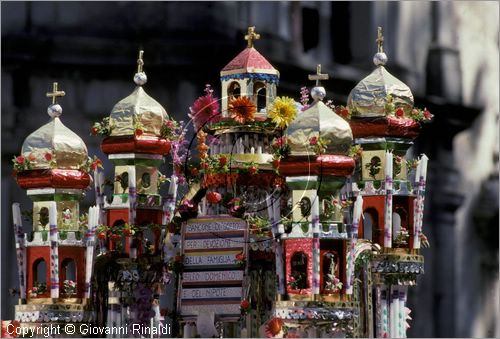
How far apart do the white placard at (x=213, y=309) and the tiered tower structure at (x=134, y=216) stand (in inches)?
52.1

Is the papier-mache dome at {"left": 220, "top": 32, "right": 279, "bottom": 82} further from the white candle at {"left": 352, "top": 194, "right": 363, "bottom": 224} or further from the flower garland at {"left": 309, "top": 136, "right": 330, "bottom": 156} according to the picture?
the white candle at {"left": 352, "top": 194, "right": 363, "bottom": 224}

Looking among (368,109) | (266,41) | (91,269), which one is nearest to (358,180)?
(368,109)

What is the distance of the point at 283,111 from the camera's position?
43.5 metres

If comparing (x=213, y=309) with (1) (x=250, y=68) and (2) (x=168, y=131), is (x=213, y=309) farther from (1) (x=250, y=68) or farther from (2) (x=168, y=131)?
(1) (x=250, y=68)

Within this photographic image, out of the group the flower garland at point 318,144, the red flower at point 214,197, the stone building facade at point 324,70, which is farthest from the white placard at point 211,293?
the stone building facade at point 324,70

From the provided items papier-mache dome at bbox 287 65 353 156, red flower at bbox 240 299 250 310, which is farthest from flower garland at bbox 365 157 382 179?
red flower at bbox 240 299 250 310

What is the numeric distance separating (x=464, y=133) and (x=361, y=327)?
14.4 metres

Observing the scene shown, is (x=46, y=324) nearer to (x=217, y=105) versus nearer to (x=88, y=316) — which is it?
(x=88, y=316)

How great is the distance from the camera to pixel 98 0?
186 feet

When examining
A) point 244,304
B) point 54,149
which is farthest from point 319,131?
point 54,149

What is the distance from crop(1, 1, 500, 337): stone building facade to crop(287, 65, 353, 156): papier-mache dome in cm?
1224

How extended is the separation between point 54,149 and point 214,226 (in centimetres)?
345

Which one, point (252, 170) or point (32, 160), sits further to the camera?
point (32, 160)

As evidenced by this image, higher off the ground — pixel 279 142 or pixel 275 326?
pixel 279 142
